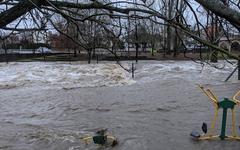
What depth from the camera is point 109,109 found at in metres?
20.3

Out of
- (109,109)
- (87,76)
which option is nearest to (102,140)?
(109,109)

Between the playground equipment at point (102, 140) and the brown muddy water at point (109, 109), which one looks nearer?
the playground equipment at point (102, 140)

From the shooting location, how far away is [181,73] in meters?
37.8

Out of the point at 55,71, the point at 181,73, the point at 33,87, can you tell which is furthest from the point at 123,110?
the point at 55,71

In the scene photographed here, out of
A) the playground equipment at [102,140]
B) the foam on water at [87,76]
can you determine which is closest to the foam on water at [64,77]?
the foam on water at [87,76]

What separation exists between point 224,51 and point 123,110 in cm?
1500

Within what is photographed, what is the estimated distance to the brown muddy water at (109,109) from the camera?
46.2 feet

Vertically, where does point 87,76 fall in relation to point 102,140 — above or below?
below

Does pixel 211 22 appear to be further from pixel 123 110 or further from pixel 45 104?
pixel 45 104

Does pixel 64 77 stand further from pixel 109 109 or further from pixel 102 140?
pixel 102 140

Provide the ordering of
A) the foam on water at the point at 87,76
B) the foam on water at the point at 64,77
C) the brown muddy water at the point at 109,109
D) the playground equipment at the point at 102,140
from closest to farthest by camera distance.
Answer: the playground equipment at the point at 102,140, the brown muddy water at the point at 109,109, the foam on water at the point at 64,77, the foam on water at the point at 87,76

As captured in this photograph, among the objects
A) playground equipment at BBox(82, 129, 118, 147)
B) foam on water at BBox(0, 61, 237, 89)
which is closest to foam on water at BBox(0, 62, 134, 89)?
foam on water at BBox(0, 61, 237, 89)

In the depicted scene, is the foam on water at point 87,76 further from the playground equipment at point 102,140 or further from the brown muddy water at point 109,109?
the playground equipment at point 102,140

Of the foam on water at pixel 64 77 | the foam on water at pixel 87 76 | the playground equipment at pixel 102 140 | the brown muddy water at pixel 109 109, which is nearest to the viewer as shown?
the playground equipment at pixel 102 140
